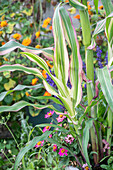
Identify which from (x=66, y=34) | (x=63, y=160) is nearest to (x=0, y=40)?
→ (x=66, y=34)

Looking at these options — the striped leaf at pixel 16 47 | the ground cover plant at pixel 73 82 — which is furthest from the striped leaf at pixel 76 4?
the striped leaf at pixel 16 47

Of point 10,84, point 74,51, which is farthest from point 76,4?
point 10,84

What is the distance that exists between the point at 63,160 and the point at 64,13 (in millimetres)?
589

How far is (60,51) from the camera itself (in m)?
0.74

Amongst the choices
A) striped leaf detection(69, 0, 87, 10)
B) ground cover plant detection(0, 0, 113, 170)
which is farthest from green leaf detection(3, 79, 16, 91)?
striped leaf detection(69, 0, 87, 10)

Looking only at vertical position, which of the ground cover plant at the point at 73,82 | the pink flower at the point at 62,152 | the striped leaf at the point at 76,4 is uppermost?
the striped leaf at the point at 76,4

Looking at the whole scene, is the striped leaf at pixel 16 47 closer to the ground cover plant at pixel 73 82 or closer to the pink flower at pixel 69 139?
the ground cover plant at pixel 73 82

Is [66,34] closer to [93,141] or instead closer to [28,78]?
[93,141]

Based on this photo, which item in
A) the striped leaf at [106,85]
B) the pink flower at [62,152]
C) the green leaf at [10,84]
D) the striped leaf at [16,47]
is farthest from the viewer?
the green leaf at [10,84]

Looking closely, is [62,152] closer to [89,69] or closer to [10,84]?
[89,69]

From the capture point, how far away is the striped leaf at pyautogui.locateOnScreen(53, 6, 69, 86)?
71 cm

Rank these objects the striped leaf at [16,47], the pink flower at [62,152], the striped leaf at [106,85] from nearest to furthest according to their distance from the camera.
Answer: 1. the striped leaf at [106,85]
2. the striped leaf at [16,47]
3. the pink flower at [62,152]

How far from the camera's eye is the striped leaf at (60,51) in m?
0.71

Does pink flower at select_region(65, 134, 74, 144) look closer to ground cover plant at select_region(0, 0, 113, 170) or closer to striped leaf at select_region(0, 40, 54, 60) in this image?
ground cover plant at select_region(0, 0, 113, 170)
